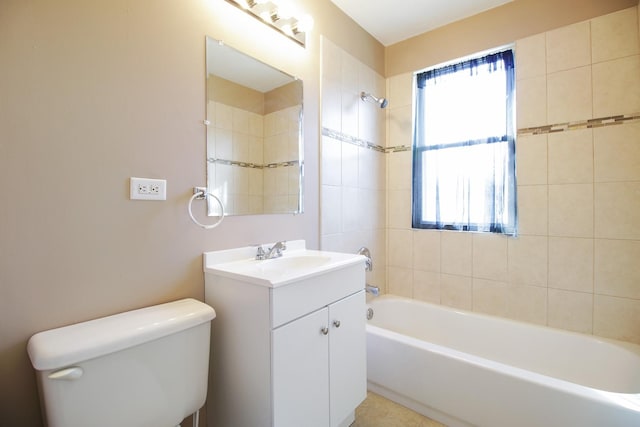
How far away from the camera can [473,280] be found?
2236mm

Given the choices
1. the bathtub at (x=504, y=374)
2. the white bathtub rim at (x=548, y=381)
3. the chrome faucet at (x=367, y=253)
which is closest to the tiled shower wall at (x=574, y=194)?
the bathtub at (x=504, y=374)

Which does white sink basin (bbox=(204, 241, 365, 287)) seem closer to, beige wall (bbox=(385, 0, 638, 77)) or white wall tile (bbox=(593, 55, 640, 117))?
white wall tile (bbox=(593, 55, 640, 117))

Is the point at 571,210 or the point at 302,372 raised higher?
the point at 571,210

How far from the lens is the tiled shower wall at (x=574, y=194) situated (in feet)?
5.66

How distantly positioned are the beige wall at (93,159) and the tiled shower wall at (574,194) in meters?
1.92

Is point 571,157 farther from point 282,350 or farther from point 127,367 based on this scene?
point 127,367

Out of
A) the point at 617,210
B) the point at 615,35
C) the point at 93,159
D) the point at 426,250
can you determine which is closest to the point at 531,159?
the point at 617,210

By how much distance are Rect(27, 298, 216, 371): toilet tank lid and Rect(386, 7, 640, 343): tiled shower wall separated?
1.99 m

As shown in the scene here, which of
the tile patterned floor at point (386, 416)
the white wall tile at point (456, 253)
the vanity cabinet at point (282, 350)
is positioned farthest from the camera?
the white wall tile at point (456, 253)

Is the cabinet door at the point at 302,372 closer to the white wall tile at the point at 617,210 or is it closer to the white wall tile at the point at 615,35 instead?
the white wall tile at the point at 617,210

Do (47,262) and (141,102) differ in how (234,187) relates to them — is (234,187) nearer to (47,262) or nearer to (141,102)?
(141,102)

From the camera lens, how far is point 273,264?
4.94 feet

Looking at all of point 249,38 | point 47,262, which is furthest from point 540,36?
point 47,262

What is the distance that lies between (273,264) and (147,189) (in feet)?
2.16
